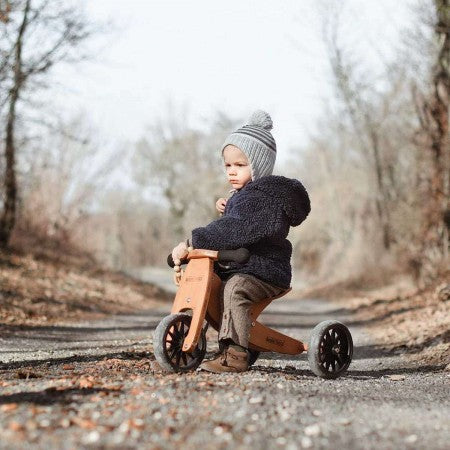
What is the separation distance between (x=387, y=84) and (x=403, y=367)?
76.1ft

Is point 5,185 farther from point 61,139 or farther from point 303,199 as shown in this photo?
point 303,199

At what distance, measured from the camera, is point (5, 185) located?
18.8 meters

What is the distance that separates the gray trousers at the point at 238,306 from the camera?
185 inches

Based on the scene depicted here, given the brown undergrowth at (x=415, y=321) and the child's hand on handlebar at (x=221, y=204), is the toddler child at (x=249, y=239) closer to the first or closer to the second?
the child's hand on handlebar at (x=221, y=204)

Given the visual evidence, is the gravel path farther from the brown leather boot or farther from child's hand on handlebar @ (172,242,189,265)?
child's hand on handlebar @ (172,242,189,265)

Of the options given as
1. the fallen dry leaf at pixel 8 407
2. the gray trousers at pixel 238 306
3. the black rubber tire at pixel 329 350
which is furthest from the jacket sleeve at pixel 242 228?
the fallen dry leaf at pixel 8 407

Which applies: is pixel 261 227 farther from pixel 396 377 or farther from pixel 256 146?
pixel 396 377

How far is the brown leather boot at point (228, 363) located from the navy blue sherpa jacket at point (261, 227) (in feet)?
1.80

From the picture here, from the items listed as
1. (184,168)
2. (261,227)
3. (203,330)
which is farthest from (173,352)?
(184,168)

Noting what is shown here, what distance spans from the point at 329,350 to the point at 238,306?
0.85 m

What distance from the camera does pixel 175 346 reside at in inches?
183

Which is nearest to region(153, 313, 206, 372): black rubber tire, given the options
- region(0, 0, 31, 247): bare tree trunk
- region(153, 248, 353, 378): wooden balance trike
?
region(153, 248, 353, 378): wooden balance trike

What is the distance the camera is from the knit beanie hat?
507cm

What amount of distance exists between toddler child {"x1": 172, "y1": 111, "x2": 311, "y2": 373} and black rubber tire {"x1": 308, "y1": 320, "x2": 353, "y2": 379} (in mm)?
426
